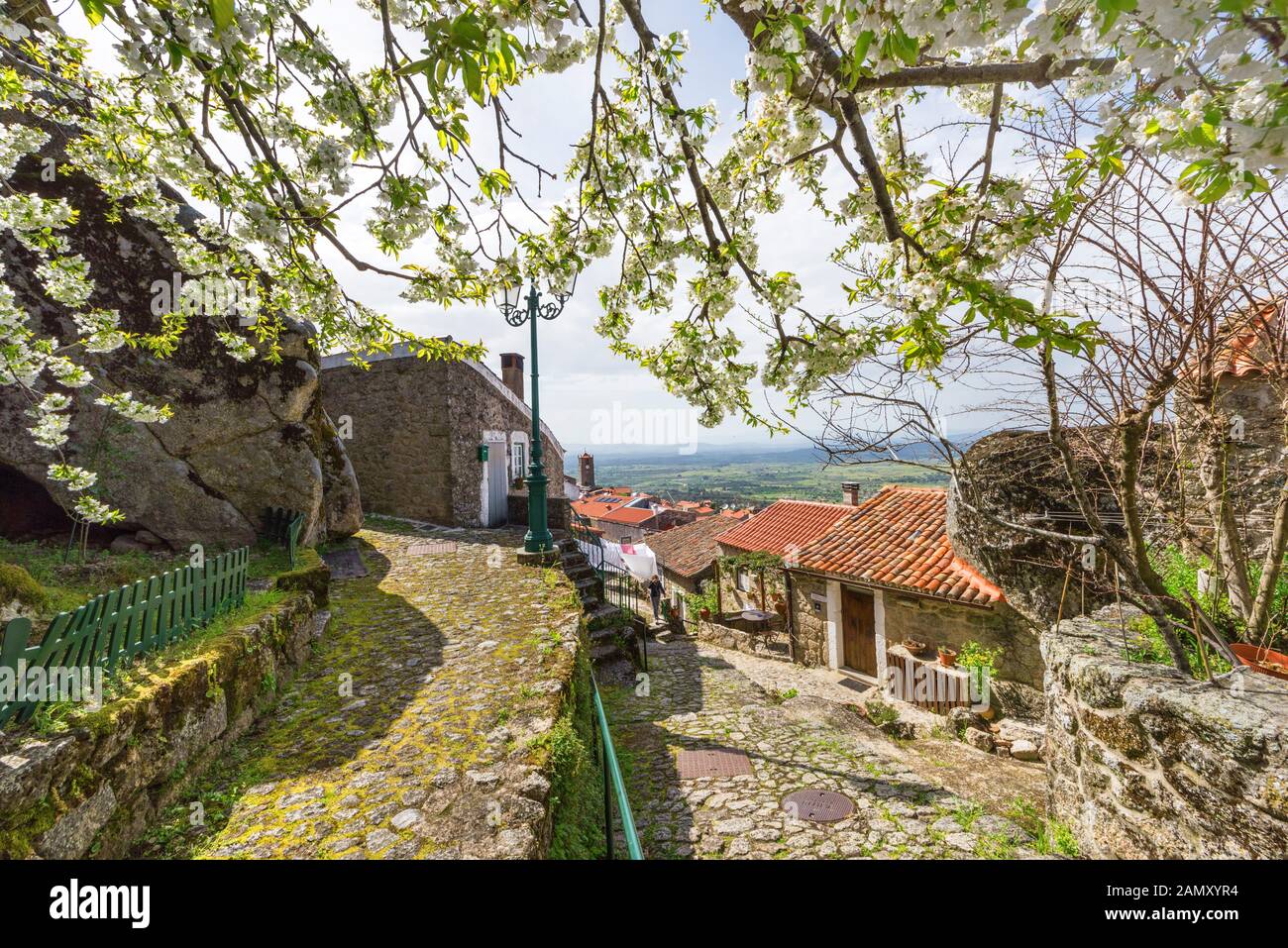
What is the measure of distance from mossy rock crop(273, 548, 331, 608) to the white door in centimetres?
719

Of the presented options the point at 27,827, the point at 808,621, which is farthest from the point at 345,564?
the point at 808,621

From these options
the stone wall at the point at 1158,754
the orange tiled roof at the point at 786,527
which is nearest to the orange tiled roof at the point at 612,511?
the orange tiled roof at the point at 786,527

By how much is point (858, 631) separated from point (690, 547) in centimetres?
1524


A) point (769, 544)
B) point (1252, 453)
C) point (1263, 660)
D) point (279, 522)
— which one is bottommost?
point (769, 544)

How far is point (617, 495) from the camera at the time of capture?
72062 millimetres

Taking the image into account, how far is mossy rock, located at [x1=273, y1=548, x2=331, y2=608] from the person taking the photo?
20.6 feet

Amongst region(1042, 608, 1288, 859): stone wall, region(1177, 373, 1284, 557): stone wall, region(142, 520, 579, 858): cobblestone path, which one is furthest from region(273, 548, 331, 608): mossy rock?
region(1177, 373, 1284, 557): stone wall

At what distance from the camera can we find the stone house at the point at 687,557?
78.8ft

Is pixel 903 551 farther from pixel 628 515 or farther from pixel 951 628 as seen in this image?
pixel 628 515

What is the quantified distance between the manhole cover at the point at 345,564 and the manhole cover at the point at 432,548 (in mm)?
1143

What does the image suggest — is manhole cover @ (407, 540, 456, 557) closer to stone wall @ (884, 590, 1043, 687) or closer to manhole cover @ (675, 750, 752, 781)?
manhole cover @ (675, 750, 752, 781)

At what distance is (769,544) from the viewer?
19.4m
